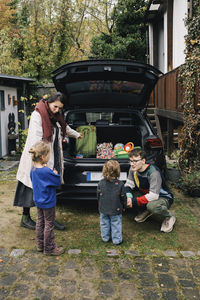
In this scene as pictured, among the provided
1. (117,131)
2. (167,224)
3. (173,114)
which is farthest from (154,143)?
(173,114)

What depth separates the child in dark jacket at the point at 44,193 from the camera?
136 inches

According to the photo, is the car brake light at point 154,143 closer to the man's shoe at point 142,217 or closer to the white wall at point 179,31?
the man's shoe at point 142,217

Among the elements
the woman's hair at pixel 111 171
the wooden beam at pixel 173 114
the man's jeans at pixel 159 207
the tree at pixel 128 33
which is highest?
the tree at pixel 128 33

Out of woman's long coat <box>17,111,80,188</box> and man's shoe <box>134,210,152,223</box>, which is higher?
woman's long coat <box>17,111,80,188</box>

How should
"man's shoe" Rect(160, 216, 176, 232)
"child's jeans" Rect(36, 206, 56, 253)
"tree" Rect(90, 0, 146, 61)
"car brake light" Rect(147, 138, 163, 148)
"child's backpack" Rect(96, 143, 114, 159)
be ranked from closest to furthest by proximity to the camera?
"child's jeans" Rect(36, 206, 56, 253)
"man's shoe" Rect(160, 216, 176, 232)
"car brake light" Rect(147, 138, 163, 148)
"child's backpack" Rect(96, 143, 114, 159)
"tree" Rect(90, 0, 146, 61)

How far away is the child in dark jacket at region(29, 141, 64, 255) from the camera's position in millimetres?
3461

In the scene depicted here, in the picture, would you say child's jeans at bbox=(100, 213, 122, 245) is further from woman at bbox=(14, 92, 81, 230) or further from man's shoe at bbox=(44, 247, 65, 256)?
woman at bbox=(14, 92, 81, 230)

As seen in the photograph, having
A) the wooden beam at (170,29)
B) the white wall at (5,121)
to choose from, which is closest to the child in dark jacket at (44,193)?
the white wall at (5,121)

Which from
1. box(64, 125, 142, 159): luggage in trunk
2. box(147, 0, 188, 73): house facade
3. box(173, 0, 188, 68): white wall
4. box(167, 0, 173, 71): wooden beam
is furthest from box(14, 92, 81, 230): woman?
box(167, 0, 173, 71): wooden beam

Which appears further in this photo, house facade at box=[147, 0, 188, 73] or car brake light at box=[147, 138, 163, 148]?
house facade at box=[147, 0, 188, 73]

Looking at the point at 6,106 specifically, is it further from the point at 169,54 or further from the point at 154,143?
the point at 154,143

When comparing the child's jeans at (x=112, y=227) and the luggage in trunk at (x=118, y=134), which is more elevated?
the luggage in trunk at (x=118, y=134)

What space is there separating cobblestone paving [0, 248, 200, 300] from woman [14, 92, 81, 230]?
758 millimetres

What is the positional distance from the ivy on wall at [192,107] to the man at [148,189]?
8.18 feet
